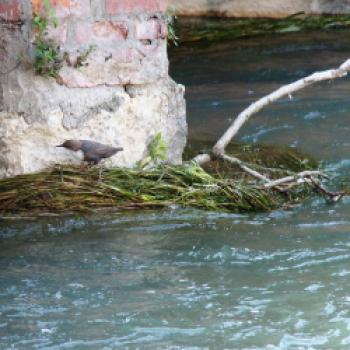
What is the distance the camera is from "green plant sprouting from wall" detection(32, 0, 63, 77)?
4598 mm

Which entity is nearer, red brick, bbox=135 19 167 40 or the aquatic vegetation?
red brick, bbox=135 19 167 40

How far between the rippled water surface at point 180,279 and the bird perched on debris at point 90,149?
0.29 meters

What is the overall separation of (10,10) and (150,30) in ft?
2.27

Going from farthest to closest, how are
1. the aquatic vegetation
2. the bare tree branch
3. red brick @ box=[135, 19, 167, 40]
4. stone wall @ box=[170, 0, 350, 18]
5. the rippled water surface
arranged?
stone wall @ box=[170, 0, 350, 18] < the aquatic vegetation < the bare tree branch < red brick @ box=[135, 19, 167, 40] < the rippled water surface

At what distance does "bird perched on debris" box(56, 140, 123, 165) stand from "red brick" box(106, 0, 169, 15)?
2.05 ft

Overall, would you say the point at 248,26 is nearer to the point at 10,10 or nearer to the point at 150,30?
the point at 150,30

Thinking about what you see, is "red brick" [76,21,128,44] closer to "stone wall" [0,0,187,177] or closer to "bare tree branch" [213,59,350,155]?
"stone wall" [0,0,187,177]

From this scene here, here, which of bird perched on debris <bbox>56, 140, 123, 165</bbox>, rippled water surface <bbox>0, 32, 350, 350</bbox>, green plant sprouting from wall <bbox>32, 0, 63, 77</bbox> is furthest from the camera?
bird perched on debris <bbox>56, 140, 123, 165</bbox>

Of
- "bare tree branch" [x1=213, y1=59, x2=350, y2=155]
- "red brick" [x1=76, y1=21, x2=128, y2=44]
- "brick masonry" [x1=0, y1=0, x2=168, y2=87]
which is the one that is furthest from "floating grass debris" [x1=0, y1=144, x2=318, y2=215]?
"red brick" [x1=76, y1=21, x2=128, y2=44]

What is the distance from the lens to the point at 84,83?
481 cm

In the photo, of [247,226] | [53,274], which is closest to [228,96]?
[247,226]

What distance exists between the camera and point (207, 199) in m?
4.87

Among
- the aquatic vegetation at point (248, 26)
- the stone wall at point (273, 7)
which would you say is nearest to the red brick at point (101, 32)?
the aquatic vegetation at point (248, 26)

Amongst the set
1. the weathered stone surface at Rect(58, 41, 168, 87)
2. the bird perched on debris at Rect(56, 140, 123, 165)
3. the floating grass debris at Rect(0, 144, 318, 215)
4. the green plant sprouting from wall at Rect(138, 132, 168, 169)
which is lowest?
the floating grass debris at Rect(0, 144, 318, 215)
